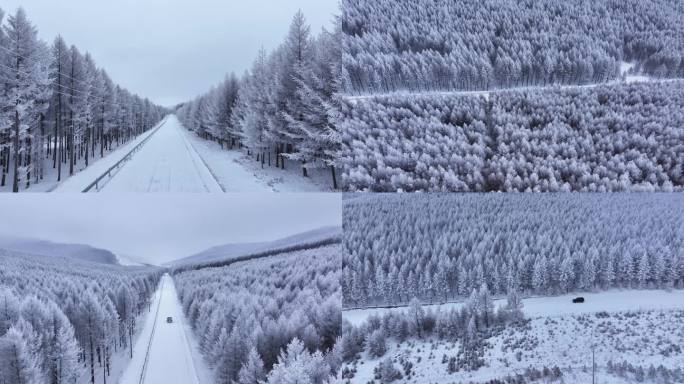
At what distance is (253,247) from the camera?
3699 mm

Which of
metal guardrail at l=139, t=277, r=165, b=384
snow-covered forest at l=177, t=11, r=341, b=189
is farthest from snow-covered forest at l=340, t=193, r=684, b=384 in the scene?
metal guardrail at l=139, t=277, r=165, b=384

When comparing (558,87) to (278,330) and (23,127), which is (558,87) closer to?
(278,330)

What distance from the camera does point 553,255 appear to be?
4.23m

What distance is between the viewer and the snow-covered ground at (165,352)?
2.98 meters

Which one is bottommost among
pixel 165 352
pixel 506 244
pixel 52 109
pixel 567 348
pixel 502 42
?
pixel 567 348

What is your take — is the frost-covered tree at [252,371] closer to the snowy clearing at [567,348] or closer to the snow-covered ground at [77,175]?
the snowy clearing at [567,348]

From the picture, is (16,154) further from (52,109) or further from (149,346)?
(149,346)

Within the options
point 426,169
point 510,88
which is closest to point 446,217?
point 426,169

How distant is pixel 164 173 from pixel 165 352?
1560 mm

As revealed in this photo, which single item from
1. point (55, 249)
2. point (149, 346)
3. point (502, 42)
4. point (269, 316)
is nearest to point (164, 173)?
point (55, 249)

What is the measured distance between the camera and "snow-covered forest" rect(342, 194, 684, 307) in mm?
3959

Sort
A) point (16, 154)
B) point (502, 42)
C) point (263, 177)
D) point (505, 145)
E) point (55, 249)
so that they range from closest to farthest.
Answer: point (55, 249), point (16, 154), point (263, 177), point (505, 145), point (502, 42)

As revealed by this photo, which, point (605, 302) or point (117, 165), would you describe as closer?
point (117, 165)

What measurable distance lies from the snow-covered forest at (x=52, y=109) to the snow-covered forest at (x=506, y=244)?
8.14 feet
